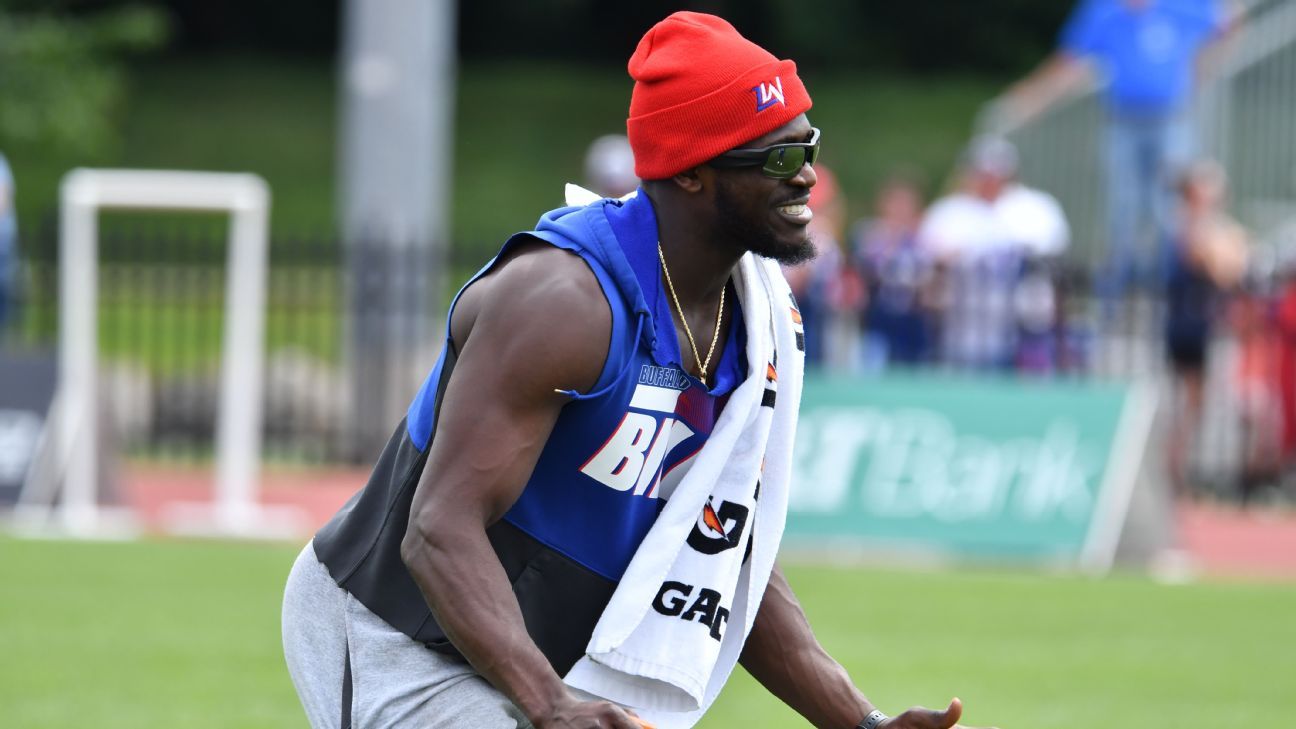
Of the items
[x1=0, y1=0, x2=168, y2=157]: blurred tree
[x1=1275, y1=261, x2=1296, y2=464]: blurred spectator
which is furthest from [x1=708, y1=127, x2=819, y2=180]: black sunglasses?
[x1=0, y1=0, x2=168, y2=157]: blurred tree

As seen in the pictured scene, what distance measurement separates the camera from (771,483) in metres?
4.26

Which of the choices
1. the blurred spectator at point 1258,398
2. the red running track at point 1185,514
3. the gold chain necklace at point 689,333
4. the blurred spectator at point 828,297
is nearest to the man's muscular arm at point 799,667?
the gold chain necklace at point 689,333

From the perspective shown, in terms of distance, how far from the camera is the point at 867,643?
9547mm

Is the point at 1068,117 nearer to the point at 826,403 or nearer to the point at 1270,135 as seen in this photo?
the point at 1270,135

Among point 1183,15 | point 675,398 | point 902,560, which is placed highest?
point 1183,15

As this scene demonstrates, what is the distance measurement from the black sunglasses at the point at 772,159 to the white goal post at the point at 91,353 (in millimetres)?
8907

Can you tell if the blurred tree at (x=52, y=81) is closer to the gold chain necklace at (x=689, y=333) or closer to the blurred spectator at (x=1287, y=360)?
the blurred spectator at (x=1287, y=360)

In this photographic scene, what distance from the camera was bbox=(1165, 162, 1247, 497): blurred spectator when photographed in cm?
1456

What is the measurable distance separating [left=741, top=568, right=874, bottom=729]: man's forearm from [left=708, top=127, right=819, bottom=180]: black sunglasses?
95 cm

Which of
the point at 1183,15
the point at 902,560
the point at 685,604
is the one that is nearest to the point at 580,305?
the point at 685,604

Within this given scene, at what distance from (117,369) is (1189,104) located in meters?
8.74

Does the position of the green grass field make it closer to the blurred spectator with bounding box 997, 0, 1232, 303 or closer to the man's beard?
the man's beard

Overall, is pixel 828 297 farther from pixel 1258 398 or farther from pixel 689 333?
pixel 689 333

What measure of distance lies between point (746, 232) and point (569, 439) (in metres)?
0.53
